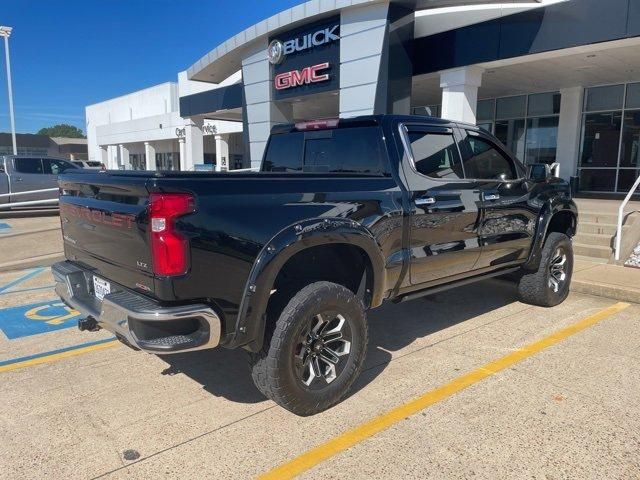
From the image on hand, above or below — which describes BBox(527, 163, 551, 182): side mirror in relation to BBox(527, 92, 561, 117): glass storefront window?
below

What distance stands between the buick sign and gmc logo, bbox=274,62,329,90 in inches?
21.9

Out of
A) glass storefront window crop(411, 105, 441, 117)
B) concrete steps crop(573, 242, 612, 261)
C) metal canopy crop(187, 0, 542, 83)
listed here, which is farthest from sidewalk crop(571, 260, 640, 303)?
glass storefront window crop(411, 105, 441, 117)

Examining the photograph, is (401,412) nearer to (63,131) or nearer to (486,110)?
(486,110)

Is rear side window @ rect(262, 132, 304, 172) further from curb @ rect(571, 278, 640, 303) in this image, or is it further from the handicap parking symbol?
curb @ rect(571, 278, 640, 303)

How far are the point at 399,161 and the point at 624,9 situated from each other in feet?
28.2

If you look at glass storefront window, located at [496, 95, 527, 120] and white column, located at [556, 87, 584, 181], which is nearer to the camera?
white column, located at [556, 87, 584, 181]

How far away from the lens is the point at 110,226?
10.3ft

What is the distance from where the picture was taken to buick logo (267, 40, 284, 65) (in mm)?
15934

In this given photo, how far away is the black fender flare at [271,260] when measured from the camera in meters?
2.96

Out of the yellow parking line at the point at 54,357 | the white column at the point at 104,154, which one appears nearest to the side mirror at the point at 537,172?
the yellow parking line at the point at 54,357

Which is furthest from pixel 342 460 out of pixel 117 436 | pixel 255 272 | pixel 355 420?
pixel 117 436

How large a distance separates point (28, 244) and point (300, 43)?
32.1ft

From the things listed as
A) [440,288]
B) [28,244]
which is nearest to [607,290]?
[440,288]

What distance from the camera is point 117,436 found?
3.08 meters
